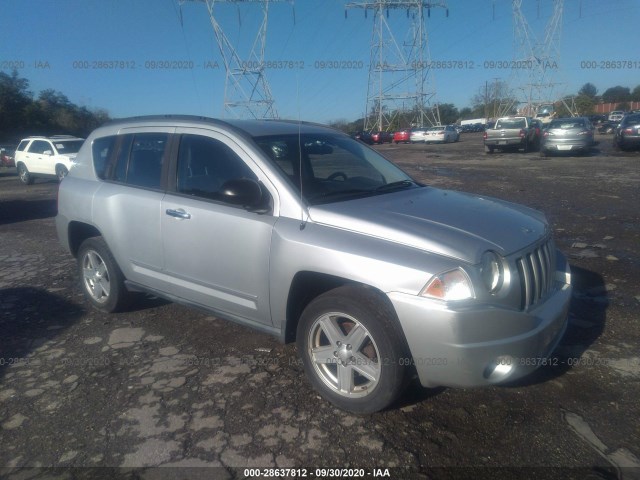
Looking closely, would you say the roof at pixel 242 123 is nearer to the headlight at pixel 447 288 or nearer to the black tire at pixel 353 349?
the black tire at pixel 353 349

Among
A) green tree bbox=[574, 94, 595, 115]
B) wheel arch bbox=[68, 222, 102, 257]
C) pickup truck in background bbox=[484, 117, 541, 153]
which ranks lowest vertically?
wheel arch bbox=[68, 222, 102, 257]

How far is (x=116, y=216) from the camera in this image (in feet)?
14.9

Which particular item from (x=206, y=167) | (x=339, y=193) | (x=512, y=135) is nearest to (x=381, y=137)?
(x=512, y=135)

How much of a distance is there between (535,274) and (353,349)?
119cm

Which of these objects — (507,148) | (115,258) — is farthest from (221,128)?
(507,148)

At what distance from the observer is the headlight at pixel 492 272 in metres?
2.88

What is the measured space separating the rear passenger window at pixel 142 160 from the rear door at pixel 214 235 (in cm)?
24

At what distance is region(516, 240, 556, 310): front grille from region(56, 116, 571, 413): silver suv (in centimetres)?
1

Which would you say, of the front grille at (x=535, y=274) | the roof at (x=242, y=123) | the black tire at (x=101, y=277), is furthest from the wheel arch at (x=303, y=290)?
the black tire at (x=101, y=277)

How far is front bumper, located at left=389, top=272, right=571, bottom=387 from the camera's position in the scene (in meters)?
2.76

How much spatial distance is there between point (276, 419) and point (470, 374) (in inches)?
47.0

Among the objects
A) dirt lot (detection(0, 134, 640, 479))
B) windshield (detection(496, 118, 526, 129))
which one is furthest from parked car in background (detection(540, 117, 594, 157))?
dirt lot (detection(0, 134, 640, 479))

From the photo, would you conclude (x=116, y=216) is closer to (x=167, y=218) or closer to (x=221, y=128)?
(x=167, y=218)

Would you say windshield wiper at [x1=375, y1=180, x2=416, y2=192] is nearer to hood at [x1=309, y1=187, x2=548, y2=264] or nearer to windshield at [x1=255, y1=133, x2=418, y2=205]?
windshield at [x1=255, y1=133, x2=418, y2=205]
